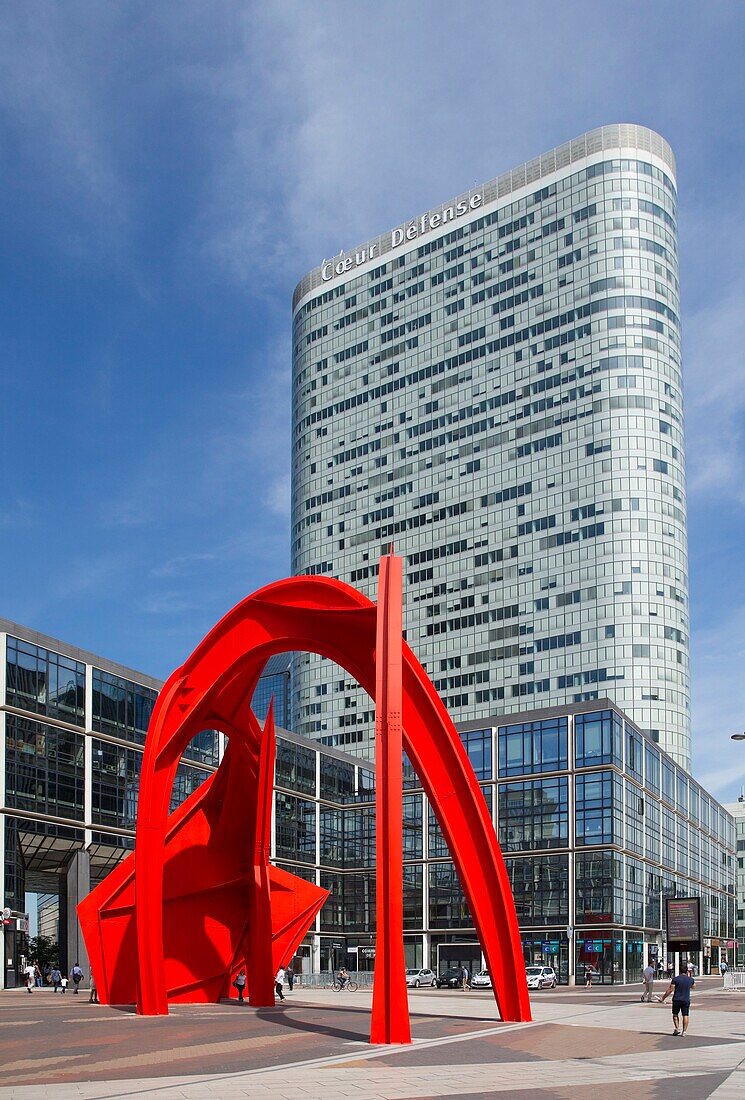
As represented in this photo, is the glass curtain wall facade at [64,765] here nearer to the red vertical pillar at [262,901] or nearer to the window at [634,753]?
the red vertical pillar at [262,901]

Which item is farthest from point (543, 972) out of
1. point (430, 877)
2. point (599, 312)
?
point (599, 312)

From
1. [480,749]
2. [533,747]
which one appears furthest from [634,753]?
[480,749]

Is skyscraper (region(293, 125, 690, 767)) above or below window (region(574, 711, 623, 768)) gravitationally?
above

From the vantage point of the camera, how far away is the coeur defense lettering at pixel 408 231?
13075cm

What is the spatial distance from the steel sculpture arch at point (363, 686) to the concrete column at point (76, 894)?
3014cm

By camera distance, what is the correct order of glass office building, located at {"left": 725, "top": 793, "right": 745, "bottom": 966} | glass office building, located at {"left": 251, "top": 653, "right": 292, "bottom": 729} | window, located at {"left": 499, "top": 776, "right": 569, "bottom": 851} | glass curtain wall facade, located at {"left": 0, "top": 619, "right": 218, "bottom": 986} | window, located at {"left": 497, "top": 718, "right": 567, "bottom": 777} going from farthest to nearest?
1. glass office building, located at {"left": 251, "top": 653, "right": 292, "bottom": 729}
2. glass office building, located at {"left": 725, "top": 793, "right": 745, "bottom": 966}
3. window, located at {"left": 497, "top": 718, "right": 567, "bottom": 777}
4. window, located at {"left": 499, "top": 776, "right": 569, "bottom": 851}
5. glass curtain wall facade, located at {"left": 0, "top": 619, "right": 218, "bottom": 986}

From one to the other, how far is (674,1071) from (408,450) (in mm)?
110677

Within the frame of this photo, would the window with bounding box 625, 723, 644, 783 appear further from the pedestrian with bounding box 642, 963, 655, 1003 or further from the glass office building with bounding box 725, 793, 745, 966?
the glass office building with bounding box 725, 793, 745, 966

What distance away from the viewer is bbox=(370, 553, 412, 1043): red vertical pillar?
23.5 metres

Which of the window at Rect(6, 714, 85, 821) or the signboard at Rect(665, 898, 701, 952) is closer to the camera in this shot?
the signboard at Rect(665, 898, 701, 952)

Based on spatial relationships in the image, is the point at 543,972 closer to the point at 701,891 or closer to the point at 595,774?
the point at 595,774

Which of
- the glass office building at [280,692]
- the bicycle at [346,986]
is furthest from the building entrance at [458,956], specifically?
the glass office building at [280,692]

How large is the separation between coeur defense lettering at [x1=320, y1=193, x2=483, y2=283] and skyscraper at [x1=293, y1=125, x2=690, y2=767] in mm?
321

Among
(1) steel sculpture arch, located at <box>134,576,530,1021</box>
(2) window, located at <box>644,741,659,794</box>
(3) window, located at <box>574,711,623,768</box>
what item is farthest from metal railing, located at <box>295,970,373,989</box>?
(1) steel sculpture arch, located at <box>134,576,530,1021</box>
